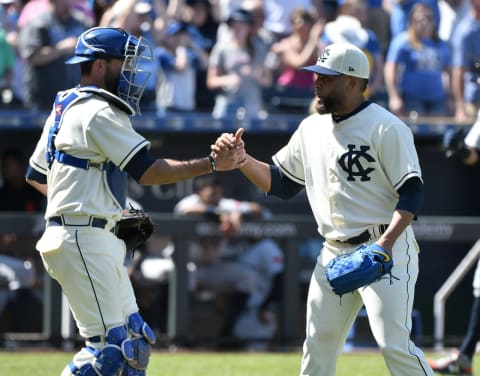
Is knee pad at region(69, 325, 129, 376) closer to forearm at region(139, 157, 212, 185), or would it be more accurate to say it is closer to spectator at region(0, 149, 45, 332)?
forearm at region(139, 157, 212, 185)

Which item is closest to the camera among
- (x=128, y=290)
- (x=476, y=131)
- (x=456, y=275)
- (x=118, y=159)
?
(x=118, y=159)

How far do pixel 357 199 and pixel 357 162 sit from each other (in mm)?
189

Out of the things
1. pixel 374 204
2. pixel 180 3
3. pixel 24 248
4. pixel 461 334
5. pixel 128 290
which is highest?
pixel 180 3

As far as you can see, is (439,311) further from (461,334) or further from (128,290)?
(128,290)

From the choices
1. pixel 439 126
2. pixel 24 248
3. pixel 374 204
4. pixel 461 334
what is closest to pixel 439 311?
pixel 461 334

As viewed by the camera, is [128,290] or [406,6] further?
[406,6]

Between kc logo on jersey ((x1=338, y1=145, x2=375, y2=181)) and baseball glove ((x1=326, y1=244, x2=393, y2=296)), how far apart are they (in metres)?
0.41

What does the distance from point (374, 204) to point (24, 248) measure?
205 inches

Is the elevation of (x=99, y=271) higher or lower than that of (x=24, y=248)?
higher

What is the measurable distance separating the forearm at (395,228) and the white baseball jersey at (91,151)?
1.25 m

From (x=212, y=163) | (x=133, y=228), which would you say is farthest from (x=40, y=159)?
(x=212, y=163)

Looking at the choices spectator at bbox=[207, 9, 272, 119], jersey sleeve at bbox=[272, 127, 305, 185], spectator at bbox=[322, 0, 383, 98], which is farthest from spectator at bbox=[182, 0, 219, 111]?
jersey sleeve at bbox=[272, 127, 305, 185]

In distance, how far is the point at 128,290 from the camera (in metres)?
5.73

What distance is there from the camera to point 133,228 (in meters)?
5.78
